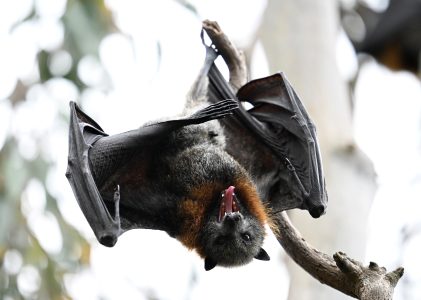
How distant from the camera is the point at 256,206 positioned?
15.5ft

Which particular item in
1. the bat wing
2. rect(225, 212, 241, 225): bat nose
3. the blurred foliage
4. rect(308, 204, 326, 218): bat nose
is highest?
the bat wing

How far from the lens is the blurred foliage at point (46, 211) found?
25.9ft

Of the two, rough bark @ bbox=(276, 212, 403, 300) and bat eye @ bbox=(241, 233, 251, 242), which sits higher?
rough bark @ bbox=(276, 212, 403, 300)

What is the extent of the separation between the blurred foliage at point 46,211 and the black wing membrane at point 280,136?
3.32 meters

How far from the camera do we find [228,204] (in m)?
4.52

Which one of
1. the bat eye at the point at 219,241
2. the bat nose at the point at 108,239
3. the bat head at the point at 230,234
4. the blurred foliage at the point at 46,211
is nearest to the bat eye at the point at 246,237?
the bat head at the point at 230,234

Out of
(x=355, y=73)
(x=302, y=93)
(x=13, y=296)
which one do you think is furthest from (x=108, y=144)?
(x=355, y=73)

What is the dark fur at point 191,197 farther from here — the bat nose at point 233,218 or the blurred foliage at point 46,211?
the blurred foliage at point 46,211

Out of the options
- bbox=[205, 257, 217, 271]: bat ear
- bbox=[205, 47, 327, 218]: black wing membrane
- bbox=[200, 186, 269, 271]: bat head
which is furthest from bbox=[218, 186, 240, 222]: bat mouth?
bbox=[205, 47, 327, 218]: black wing membrane

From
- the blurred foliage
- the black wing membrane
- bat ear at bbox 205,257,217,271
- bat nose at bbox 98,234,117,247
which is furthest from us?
the blurred foliage

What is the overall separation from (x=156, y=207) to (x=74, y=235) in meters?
3.87

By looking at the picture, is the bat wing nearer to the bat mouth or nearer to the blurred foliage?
the bat mouth

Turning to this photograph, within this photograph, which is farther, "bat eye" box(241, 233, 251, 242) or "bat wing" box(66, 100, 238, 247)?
"bat eye" box(241, 233, 251, 242)

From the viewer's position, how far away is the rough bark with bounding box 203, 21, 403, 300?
3.66 meters
